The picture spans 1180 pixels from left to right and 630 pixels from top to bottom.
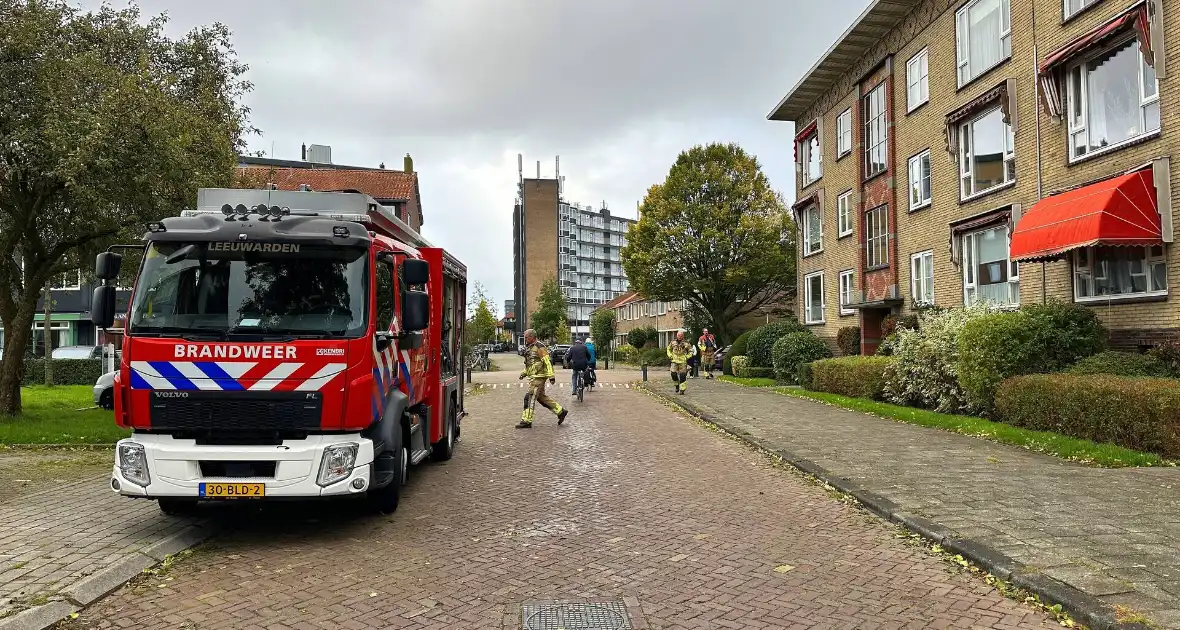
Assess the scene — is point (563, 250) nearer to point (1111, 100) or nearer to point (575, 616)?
point (1111, 100)

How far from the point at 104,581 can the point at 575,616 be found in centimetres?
301

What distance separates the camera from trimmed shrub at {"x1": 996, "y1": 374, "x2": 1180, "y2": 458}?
908 centimetres

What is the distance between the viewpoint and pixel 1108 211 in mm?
12648

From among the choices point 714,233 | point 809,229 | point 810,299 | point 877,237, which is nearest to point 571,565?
point 877,237

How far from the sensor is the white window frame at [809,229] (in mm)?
28188

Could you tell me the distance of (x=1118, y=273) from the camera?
548 inches

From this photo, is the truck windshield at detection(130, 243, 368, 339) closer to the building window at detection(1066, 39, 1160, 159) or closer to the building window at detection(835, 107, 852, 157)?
the building window at detection(1066, 39, 1160, 159)

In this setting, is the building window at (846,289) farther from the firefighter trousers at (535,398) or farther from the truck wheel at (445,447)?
the truck wheel at (445,447)

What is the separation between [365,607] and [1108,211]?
12.7 meters

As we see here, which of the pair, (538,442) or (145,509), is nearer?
(145,509)

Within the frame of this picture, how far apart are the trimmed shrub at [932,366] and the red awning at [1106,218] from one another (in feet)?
5.39

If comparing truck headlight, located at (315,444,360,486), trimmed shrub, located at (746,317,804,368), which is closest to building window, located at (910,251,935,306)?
trimmed shrub, located at (746,317,804,368)

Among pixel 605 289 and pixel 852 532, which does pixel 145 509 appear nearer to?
pixel 852 532

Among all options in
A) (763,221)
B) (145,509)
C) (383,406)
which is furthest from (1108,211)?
(763,221)
